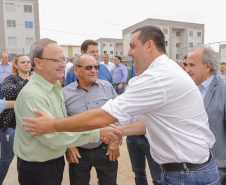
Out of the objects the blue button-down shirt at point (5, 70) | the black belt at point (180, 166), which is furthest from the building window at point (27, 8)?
the black belt at point (180, 166)

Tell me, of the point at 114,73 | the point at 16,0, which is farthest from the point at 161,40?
the point at 16,0

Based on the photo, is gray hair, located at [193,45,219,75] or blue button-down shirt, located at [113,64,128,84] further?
blue button-down shirt, located at [113,64,128,84]

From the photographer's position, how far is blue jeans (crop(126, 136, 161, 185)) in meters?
2.81

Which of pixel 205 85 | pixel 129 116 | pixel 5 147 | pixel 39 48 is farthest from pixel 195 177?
pixel 5 147

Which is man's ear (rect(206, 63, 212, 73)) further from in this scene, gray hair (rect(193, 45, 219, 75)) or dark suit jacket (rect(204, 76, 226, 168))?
dark suit jacket (rect(204, 76, 226, 168))

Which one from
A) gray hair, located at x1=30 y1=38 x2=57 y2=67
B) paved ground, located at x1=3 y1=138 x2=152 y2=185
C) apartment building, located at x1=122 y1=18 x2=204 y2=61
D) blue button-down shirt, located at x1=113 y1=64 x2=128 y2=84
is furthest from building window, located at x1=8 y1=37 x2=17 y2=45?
gray hair, located at x1=30 y1=38 x2=57 y2=67

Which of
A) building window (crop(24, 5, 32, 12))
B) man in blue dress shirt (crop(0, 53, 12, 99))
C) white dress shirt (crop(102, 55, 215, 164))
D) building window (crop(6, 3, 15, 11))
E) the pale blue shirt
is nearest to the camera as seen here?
white dress shirt (crop(102, 55, 215, 164))

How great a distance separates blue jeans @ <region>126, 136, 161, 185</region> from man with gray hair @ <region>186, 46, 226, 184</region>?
3.02 ft

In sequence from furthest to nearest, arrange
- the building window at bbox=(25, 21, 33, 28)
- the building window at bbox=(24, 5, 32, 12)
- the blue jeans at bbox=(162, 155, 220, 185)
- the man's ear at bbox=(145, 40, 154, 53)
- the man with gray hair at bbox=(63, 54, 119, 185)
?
the building window at bbox=(25, 21, 33, 28) → the building window at bbox=(24, 5, 32, 12) → the man with gray hair at bbox=(63, 54, 119, 185) → the man's ear at bbox=(145, 40, 154, 53) → the blue jeans at bbox=(162, 155, 220, 185)

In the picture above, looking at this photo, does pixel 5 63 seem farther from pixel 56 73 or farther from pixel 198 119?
pixel 198 119

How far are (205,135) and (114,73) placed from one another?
7381mm

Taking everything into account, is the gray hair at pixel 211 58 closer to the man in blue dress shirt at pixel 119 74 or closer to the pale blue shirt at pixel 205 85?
the pale blue shirt at pixel 205 85

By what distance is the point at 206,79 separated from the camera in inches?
91.1

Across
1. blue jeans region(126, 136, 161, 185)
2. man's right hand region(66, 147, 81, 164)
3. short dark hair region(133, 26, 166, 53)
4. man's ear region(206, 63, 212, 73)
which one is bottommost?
blue jeans region(126, 136, 161, 185)
